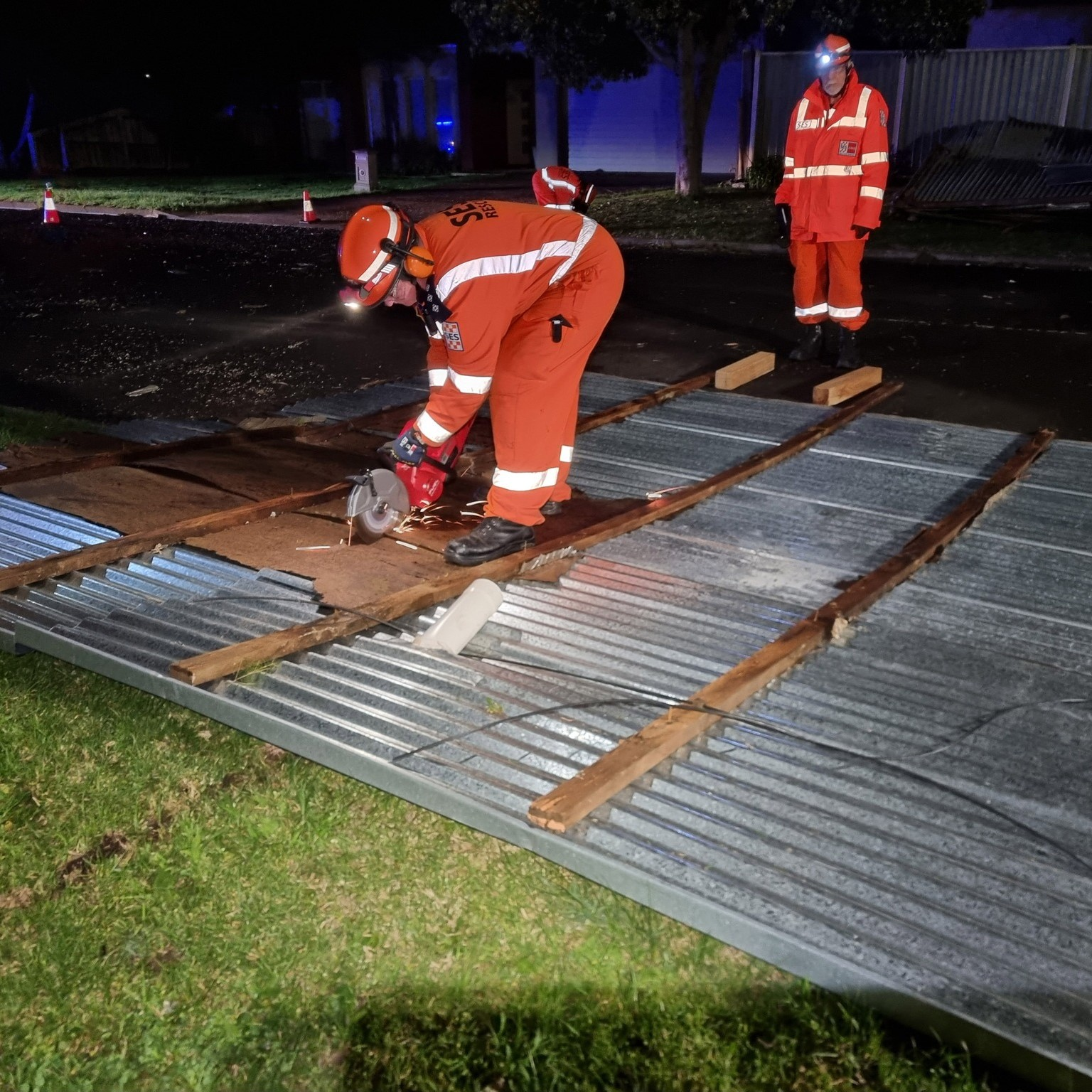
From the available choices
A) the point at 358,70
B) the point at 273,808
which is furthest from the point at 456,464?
the point at 358,70

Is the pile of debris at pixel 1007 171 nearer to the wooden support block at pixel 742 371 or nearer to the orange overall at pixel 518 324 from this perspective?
the wooden support block at pixel 742 371

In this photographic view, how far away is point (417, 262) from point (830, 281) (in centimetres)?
436

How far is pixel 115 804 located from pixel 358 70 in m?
34.7

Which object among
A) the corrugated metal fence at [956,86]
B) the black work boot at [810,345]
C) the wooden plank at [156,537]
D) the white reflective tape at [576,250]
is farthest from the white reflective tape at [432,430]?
the corrugated metal fence at [956,86]

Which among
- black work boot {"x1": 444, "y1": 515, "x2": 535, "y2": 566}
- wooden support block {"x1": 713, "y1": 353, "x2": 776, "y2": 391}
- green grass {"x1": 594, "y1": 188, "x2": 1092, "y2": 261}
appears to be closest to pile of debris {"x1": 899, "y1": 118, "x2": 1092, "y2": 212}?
green grass {"x1": 594, "y1": 188, "x2": 1092, "y2": 261}

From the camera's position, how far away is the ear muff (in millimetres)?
3893

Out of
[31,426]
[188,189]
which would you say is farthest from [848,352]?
[188,189]

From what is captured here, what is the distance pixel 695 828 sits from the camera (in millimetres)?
2682

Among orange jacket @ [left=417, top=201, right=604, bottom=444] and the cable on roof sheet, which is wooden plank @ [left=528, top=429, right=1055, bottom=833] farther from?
orange jacket @ [left=417, top=201, right=604, bottom=444]

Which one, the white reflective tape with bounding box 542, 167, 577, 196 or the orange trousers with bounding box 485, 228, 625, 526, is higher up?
the white reflective tape with bounding box 542, 167, 577, 196

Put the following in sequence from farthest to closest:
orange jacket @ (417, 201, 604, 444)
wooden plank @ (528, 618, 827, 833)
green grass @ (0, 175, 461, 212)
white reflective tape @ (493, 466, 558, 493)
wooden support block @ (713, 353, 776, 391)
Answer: green grass @ (0, 175, 461, 212) < wooden support block @ (713, 353, 776, 391) < white reflective tape @ (493, 466, 558, 493) < orange jacket @ (417, 201, 604, 444) < wooden plank @ (528, 618, 827, 833)

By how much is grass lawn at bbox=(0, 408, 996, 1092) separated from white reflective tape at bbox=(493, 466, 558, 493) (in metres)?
1.56

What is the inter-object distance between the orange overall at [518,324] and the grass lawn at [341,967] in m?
1.57

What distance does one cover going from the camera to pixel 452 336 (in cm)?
397
